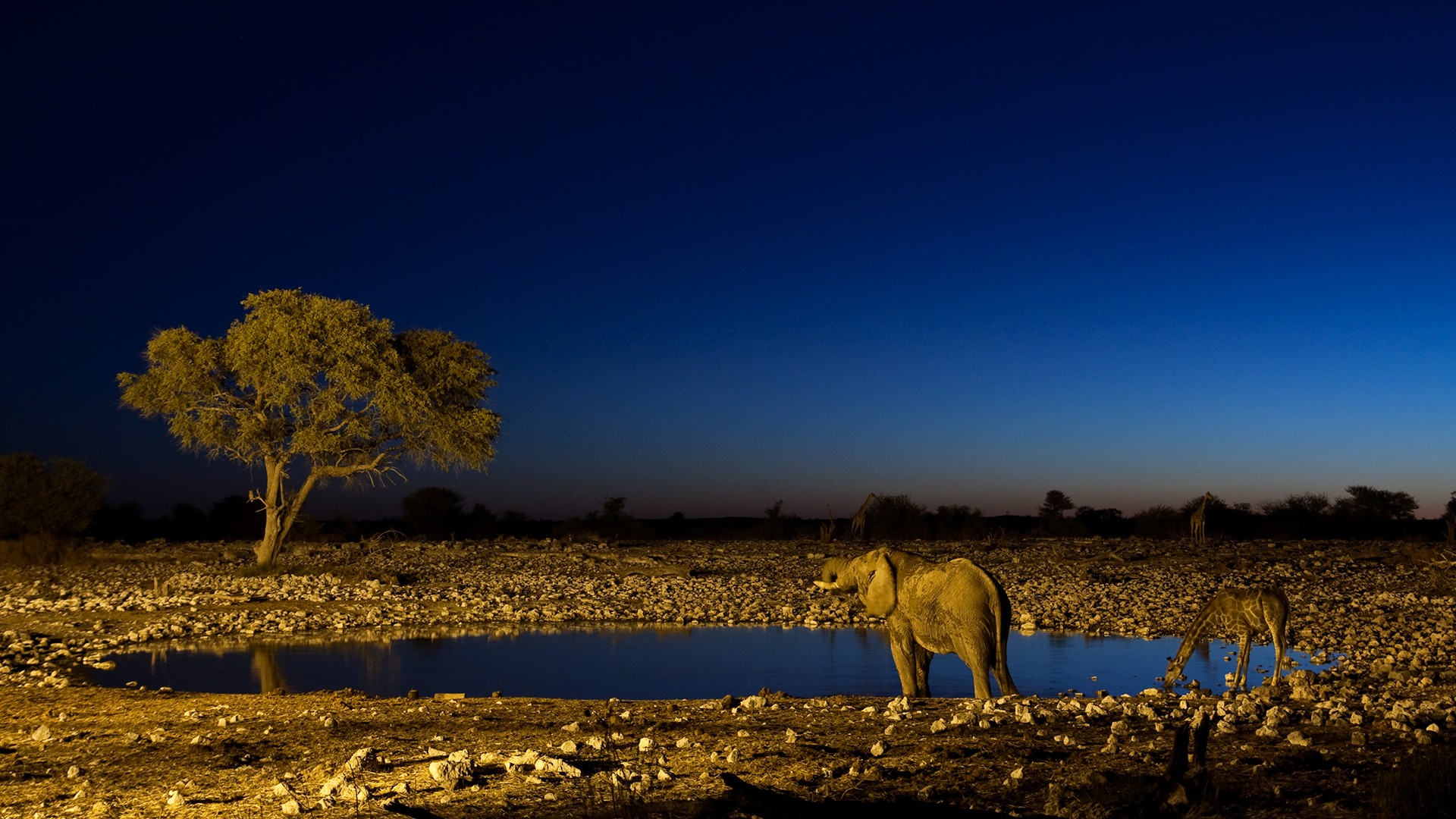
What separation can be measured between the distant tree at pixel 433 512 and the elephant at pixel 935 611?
1998 inches

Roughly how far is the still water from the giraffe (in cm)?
73

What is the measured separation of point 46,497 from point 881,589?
34.8 meters

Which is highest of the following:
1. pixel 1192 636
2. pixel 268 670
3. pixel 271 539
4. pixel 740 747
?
pixel 271 539

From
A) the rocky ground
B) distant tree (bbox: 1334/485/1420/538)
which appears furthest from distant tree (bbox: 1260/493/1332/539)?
the rocky ground

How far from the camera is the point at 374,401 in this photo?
26891mm

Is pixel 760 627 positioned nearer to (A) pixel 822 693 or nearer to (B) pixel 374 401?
(A) pixel 822 693

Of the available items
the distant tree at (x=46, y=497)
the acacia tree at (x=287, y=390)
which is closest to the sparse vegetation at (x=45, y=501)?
the distant tree at (x=46, y=497)

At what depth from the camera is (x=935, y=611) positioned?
1039 centimetres

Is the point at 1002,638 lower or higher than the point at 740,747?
higher

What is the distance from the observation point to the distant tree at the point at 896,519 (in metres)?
53.9

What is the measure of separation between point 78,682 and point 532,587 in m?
11.2

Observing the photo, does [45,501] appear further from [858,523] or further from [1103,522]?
[1103,522]

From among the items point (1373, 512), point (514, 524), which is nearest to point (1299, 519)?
point (1373, 512)

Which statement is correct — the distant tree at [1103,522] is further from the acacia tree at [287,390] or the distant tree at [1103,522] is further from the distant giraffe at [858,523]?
the acacia tree at [287,390]
